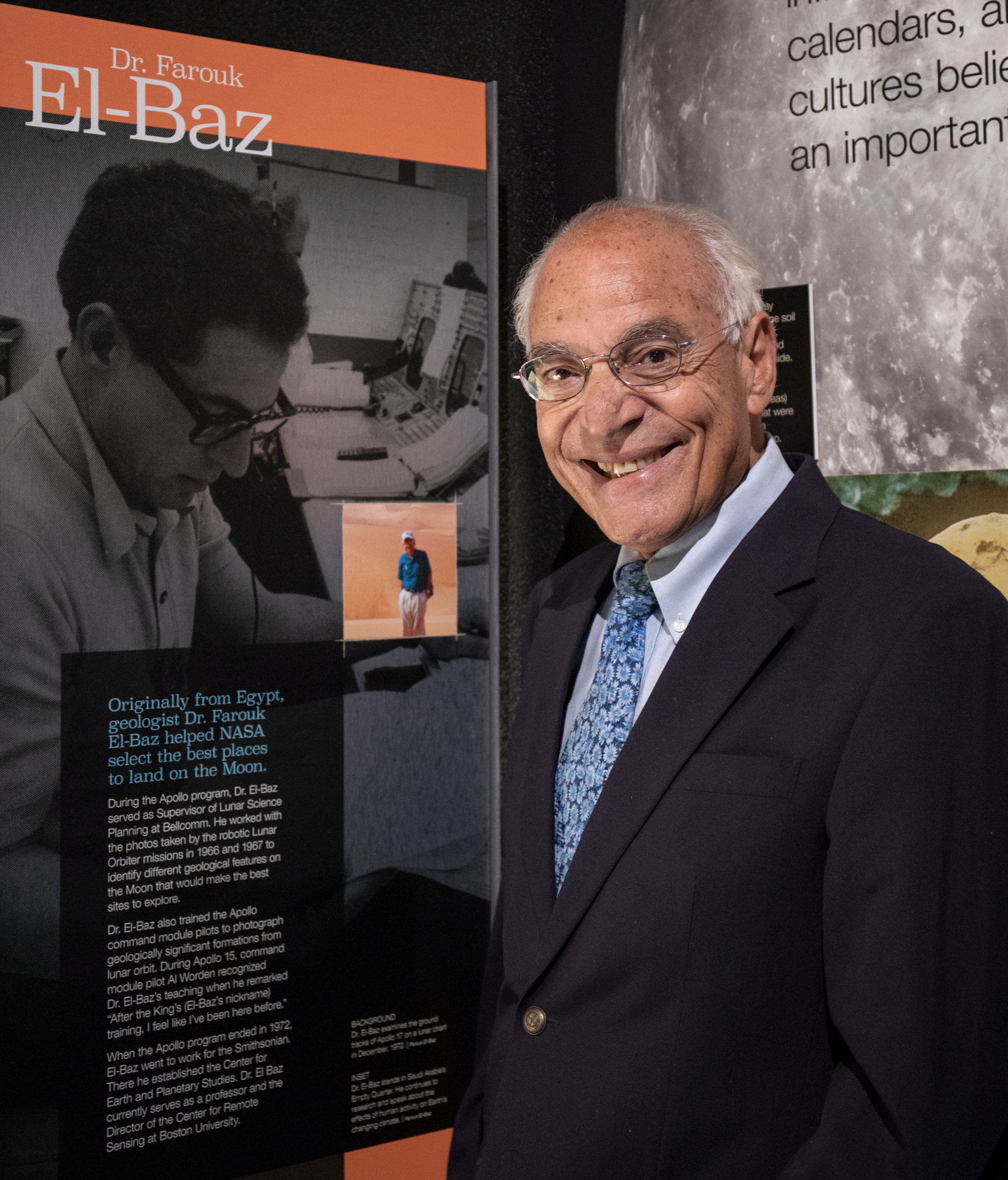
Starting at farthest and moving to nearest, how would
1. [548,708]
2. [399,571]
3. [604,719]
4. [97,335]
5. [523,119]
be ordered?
[523,119] < [399,571] < [97,335] < [548,708] < [604,719]

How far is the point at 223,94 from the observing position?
1.73 metres

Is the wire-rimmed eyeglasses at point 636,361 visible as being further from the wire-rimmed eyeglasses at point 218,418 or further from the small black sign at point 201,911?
the small black sign at point 201,911

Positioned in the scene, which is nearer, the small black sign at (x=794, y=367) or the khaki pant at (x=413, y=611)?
the small black sign at (x=794, y=367)

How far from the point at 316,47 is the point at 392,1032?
174 centimetres

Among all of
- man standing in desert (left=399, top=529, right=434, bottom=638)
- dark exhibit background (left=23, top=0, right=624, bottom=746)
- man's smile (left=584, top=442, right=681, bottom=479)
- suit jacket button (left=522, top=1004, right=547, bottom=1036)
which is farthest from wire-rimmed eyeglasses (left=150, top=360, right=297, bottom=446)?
suit jacket button (left=522, top=1004, right=547, bottom=1036)

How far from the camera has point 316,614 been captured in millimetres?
1850

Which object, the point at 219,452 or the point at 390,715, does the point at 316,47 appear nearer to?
the point at 219,452

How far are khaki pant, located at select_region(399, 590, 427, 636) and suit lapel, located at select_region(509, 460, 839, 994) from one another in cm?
74

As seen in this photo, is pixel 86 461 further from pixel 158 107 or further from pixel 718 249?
pixel 718 249

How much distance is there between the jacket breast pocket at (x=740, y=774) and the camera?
113 centimetres

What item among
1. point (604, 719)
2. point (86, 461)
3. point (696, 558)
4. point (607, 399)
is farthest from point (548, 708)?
point (86, 461)

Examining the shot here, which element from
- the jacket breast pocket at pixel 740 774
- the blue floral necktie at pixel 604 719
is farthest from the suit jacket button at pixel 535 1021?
→ the jacket breast pocket at pixel 740 774

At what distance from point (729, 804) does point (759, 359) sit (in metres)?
0.59

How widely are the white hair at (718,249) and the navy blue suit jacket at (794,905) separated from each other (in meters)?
0.25
